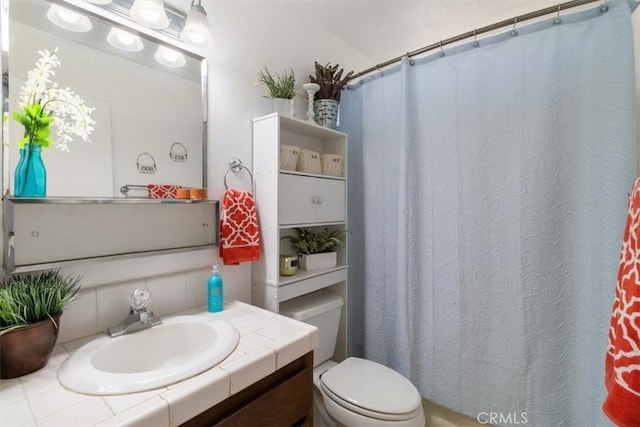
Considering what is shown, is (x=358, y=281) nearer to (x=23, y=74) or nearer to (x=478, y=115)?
(x=478, y=115)

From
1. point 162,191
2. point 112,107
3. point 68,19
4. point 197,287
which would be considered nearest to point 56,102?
point 112,107

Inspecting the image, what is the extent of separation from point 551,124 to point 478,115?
0.93 feet

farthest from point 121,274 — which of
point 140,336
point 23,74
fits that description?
point 23,74

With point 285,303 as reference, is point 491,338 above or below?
below

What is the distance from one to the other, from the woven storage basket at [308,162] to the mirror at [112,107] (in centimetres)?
49

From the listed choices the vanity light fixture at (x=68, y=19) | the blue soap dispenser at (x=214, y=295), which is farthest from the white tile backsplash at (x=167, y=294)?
the vanity light fixture at (x=68, y=19)

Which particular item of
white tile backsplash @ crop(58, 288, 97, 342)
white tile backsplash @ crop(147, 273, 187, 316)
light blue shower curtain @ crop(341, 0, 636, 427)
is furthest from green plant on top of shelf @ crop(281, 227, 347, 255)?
white tile backsplash @ crop(58, 288, 97, 342)

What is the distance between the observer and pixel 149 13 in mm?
956

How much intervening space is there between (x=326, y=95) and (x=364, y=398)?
1529 mm

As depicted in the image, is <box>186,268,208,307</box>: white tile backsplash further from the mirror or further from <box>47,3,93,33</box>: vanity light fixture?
<box>47,3,93,33</box>: vanity light fixture

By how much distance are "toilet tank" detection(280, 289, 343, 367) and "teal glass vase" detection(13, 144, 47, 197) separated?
1.02 metres

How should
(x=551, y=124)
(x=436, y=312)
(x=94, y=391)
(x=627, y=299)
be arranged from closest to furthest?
(x=94, y=391)
(x=627, y=299)
(x=551, y=124)
(x=436, y=312)

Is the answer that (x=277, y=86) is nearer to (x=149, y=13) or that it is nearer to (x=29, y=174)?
(x=149, y=13)

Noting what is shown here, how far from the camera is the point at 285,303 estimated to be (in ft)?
4.79
